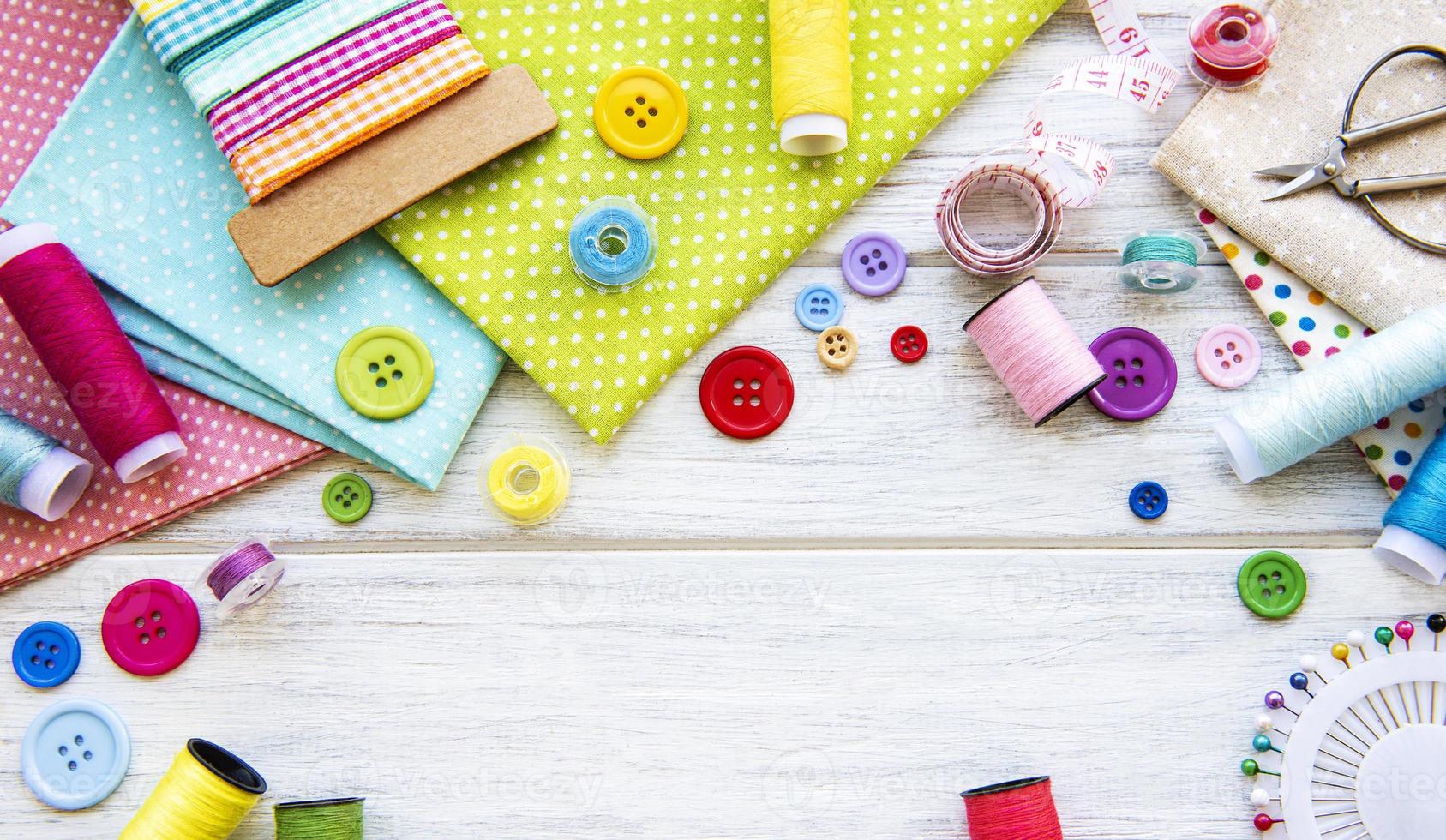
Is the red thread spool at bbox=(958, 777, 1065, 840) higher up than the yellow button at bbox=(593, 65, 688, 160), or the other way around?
the yellow button at bbox=(593, 65, 688, 160)

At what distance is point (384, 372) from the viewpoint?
1.37 meters

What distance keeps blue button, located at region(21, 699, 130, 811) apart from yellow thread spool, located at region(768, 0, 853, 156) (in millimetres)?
1316

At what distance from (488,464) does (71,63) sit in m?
0.85

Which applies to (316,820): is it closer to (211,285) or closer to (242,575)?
(242,575)

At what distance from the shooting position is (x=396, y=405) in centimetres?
135

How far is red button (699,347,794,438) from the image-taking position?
1382mm

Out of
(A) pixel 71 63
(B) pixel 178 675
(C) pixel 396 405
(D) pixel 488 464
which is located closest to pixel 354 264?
(C) pixel 396 405

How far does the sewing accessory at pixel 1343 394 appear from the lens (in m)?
1.27

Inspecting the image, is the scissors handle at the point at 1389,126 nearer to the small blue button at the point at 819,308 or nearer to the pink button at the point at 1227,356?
the pink button at the point at 1227,356

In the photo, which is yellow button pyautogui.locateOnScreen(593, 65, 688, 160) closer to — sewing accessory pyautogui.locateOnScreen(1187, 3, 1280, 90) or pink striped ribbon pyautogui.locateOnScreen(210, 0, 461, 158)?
pink striped ribbon pyautogui.locateOnScreen(210, 0, 461, 158)

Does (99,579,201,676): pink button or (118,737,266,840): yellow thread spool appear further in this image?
(99,579,201,676): pink button

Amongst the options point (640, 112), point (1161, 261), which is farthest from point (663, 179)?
point (1161, 261)

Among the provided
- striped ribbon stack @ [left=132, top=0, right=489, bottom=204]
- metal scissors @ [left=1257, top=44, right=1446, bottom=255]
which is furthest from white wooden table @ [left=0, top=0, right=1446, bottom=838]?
striped ribbon stack @ [left=132, top=0, right=489, bottom=204]

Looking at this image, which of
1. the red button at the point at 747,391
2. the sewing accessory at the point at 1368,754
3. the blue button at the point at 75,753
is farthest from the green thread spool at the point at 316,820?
the sewing accessory at the point at 1368,754
